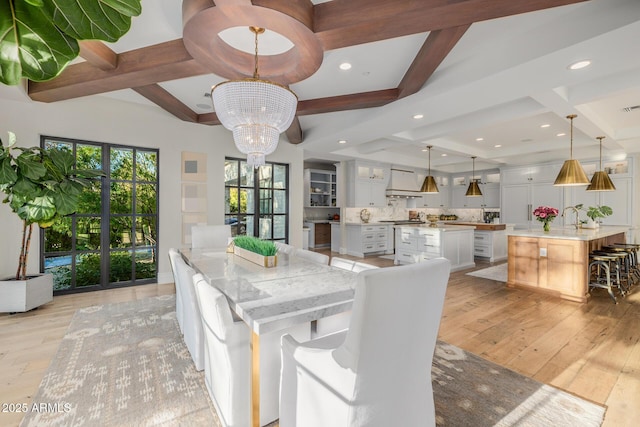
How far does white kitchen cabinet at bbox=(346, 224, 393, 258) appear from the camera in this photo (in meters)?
7.07

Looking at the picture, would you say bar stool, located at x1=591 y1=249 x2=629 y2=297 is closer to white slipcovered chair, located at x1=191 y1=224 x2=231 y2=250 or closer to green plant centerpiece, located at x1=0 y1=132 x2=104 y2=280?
white slipcovered chair, located at x1=191 y1=224 x2=231 y2=250

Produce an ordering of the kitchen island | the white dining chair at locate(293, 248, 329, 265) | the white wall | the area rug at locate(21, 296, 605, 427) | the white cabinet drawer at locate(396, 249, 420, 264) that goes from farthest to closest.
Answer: the white cabinet drawer at locate(396, 249, 420, 264) → the kitchen island → the white wall → the white dining chair at locate(293, 248, 329, 265) → the area rug at locate(21, 296, 605, 427)

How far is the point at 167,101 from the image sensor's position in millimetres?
3730

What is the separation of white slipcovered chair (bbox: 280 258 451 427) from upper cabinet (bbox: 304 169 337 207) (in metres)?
6.83

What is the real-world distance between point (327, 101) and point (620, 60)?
8.80ft

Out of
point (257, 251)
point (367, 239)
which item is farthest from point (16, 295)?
point (367, 239)

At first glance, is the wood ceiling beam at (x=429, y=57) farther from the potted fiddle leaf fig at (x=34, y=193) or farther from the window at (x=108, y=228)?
the window at (x=108, y=228)

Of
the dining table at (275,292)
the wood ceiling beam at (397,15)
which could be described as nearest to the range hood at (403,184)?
the dining table at (275,292)

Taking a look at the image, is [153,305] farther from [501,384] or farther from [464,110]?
[464,110]

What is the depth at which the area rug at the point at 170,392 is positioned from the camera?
163 centimetres

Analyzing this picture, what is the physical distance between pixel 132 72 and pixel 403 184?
22.7 feet

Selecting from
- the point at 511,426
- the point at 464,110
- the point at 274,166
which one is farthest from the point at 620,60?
the point at 274,166

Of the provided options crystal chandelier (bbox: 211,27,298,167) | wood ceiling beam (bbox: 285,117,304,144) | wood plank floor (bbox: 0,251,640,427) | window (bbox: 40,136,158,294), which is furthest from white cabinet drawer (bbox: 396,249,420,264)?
window (bbox: 40,136,158,294)

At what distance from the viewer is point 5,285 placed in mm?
3082
